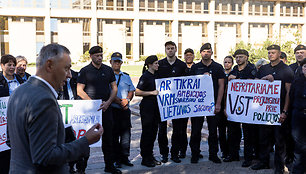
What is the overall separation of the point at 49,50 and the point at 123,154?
4332 mm

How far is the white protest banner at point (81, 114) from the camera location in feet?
17.9

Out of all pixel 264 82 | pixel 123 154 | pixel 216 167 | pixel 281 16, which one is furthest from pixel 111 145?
pixel 281 16

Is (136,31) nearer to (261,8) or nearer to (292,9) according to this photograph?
(261,8)

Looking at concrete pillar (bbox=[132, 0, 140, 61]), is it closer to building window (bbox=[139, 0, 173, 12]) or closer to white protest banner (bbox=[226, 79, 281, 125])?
building window (bbox=[139, 0, 173, 12])

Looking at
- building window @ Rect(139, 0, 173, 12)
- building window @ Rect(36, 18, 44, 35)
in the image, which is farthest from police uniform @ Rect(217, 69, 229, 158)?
building window @ Rect(139, 0, 173, 12)

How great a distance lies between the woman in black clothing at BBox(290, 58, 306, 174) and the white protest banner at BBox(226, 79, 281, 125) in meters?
0.76

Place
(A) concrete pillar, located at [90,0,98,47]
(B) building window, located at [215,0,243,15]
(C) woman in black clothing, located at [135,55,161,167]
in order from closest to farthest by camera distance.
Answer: (C) woman in black clothing, located at [135,55,161,167] < (A) concrete pillar, located at [90,0,98,47] < (B) building window, located at [215,0,243,15]

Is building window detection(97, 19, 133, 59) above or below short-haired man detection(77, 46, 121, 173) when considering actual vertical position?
above

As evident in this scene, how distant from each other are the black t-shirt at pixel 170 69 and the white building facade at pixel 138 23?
43847 millimetres

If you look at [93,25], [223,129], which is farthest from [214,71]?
[93,25]

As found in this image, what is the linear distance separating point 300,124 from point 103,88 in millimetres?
3386

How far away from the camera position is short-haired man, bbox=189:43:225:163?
6488 millimetres

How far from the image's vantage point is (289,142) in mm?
6305

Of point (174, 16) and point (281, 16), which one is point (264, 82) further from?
point (281, 16)
